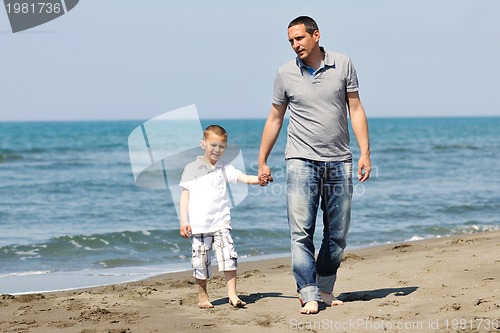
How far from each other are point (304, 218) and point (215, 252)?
80cm

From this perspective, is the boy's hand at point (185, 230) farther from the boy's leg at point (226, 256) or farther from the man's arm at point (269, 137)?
the man's arm at point (269, 137)

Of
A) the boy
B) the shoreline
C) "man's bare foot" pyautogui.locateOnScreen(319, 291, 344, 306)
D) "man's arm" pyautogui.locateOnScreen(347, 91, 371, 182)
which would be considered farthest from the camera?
the shoreline

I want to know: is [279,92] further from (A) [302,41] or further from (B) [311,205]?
(B) [311,205]

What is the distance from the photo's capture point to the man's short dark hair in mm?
5344

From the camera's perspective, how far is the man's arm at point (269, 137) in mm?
5477

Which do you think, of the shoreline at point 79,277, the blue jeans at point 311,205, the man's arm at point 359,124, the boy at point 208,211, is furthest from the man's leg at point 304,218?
the shoreline at point 79,277

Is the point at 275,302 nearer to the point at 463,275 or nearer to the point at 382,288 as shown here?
the point at 382,288

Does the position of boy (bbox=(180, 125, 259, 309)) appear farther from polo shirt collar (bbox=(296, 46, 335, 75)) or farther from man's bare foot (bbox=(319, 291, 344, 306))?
polo shirt collar (bbox=(296, 46, 335, 75))

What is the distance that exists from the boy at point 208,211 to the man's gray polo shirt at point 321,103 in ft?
2.02

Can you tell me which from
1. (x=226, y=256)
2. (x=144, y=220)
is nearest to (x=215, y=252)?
(x=226, y=256)

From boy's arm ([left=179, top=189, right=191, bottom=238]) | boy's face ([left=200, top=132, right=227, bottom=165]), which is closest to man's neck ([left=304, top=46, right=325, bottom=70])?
boy's face ([left=200, top=132, right=227, bottom=165])

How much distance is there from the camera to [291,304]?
5.82 m

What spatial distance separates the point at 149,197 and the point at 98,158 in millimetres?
16568

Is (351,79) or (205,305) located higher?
(351,79)
